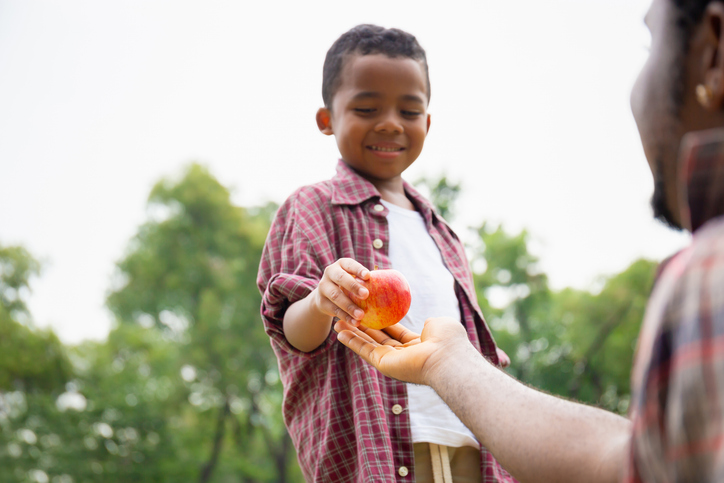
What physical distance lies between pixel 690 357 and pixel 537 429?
554mm

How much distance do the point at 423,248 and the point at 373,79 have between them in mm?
715

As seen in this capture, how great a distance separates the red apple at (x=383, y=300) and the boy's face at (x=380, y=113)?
2.36 feet

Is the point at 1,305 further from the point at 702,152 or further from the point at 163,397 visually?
the point at 702,152

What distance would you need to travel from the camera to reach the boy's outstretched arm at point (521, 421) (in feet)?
3.88

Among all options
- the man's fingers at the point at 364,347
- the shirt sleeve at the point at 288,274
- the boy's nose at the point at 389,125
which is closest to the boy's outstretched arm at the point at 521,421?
the man's fingers at the point at 364,347

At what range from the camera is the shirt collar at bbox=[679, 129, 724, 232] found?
2.79 feet

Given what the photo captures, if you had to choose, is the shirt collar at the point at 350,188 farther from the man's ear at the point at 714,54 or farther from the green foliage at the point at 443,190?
the green foliage at the point at 443,190

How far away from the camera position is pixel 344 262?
5.96ft

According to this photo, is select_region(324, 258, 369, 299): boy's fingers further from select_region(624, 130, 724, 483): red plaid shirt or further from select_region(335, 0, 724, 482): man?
select_region(624, 130, 724, 483): red plaid shirt

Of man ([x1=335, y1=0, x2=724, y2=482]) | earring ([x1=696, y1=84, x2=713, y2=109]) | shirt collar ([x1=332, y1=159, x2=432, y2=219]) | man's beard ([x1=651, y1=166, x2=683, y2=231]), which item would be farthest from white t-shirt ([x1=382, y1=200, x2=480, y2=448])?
earring ([x1=696, y1=84, x2=713, y2=109])

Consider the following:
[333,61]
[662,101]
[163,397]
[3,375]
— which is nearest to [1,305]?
[3,375]

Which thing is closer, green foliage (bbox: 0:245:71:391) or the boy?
the boy

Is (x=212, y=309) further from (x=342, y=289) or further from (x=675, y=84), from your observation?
(x=675, y=84)

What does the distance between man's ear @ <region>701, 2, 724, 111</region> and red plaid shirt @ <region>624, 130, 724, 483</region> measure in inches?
6.5
